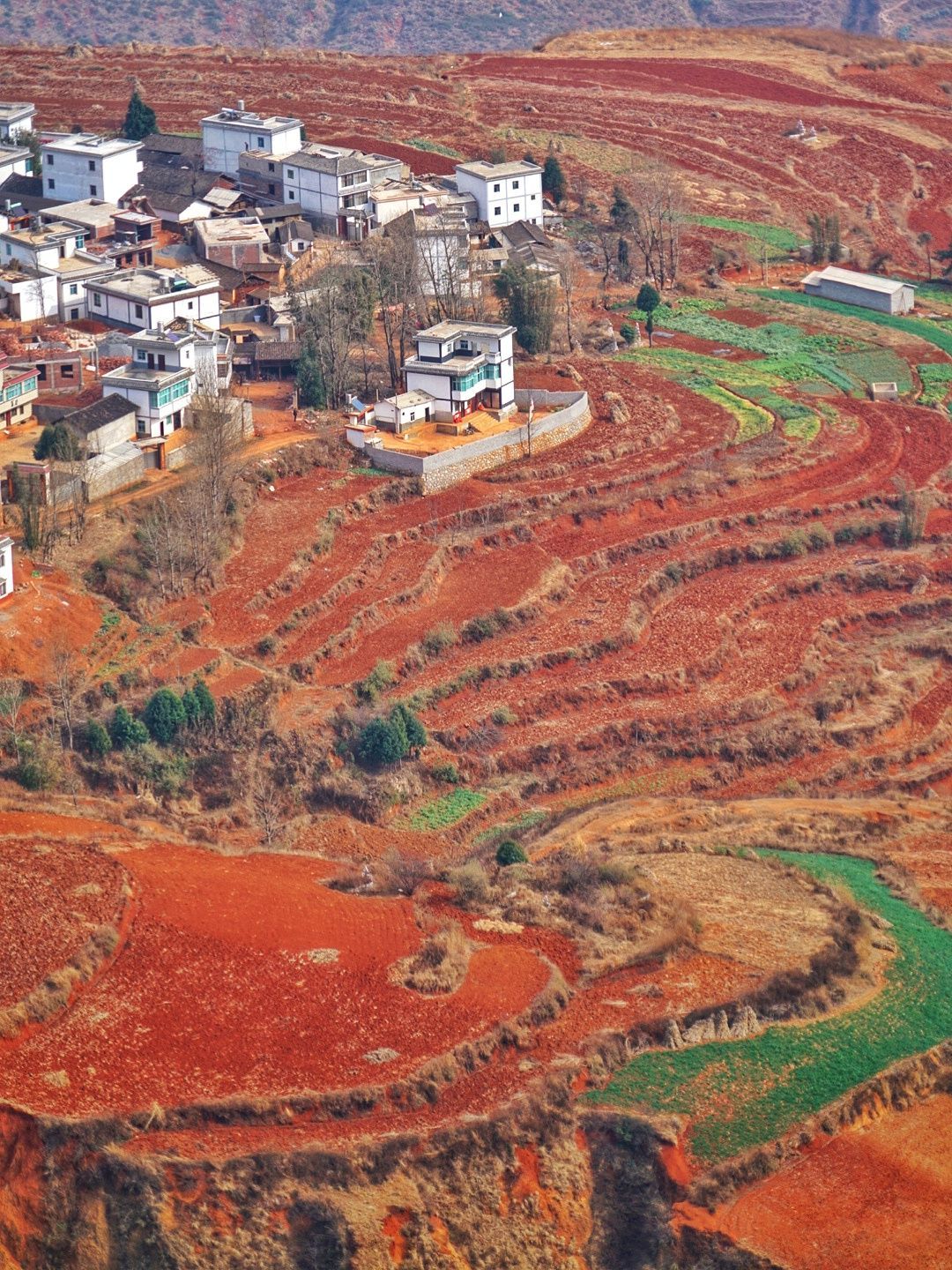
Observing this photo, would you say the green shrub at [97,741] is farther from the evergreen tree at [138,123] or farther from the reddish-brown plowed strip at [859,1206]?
the evergreen tree at [138,123]

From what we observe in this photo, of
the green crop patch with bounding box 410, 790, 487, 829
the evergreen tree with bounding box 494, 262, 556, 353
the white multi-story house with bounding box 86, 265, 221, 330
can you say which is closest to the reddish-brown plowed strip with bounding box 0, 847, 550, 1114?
the green crop patch with bounding box 410, 790, 487, 829

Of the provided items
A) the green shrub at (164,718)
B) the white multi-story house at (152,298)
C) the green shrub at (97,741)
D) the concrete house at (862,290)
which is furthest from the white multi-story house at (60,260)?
the concrete house at (862,290)

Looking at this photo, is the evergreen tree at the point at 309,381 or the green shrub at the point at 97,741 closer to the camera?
the green shrub at the point at 97,741

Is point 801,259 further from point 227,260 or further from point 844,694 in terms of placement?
point 844,694

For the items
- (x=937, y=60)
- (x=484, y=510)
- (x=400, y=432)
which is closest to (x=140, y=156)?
(x=400, y=432)

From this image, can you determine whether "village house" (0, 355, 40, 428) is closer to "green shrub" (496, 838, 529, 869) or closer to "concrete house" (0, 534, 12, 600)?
"concrete house" (0, 534, 12, 600)

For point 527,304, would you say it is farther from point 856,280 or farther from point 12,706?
point 12,706

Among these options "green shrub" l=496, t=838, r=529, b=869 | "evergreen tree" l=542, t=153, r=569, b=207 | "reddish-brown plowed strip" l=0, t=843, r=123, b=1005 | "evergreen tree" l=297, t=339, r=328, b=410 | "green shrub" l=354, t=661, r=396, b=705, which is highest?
"evergreen tree" l=542, t=153, r=569, b=207
